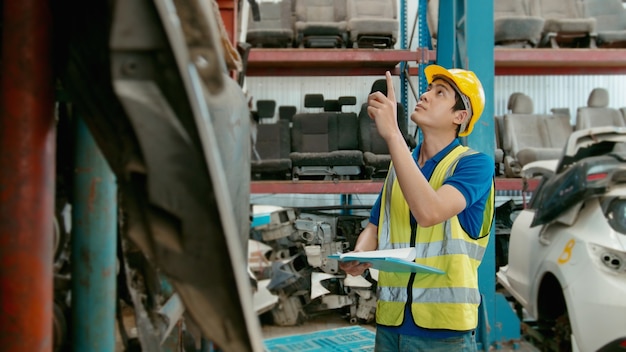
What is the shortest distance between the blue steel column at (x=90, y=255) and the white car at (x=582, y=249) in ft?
8.59

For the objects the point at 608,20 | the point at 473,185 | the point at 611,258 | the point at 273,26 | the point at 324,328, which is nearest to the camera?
the point at 473,185

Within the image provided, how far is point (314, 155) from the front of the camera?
231 inches

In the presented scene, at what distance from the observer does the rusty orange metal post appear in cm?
80

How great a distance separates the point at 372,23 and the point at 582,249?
151 inches

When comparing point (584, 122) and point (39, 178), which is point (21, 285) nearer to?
point (39, 178)

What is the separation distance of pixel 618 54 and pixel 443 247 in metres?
5.65

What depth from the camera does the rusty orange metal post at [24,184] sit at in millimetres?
797

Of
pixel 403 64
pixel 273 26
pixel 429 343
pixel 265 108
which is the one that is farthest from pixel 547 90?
pixel 429 343

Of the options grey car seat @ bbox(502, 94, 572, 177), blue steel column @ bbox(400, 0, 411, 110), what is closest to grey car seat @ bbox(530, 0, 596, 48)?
grey car seat @ bbox(502, 94, 572, 177)

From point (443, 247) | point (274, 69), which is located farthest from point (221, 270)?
point (274, 69)

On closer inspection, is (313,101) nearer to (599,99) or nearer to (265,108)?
(265,108)

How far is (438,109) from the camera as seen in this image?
2145 mm

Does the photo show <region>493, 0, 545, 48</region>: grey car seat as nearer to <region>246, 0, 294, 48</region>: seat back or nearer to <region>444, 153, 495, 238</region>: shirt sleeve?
<region>246, 0, 294, 48</region>: seat back

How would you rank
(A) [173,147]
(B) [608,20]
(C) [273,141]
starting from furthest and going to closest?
(B) [608,20] → (C) [273,141] → (A) [173,147]
